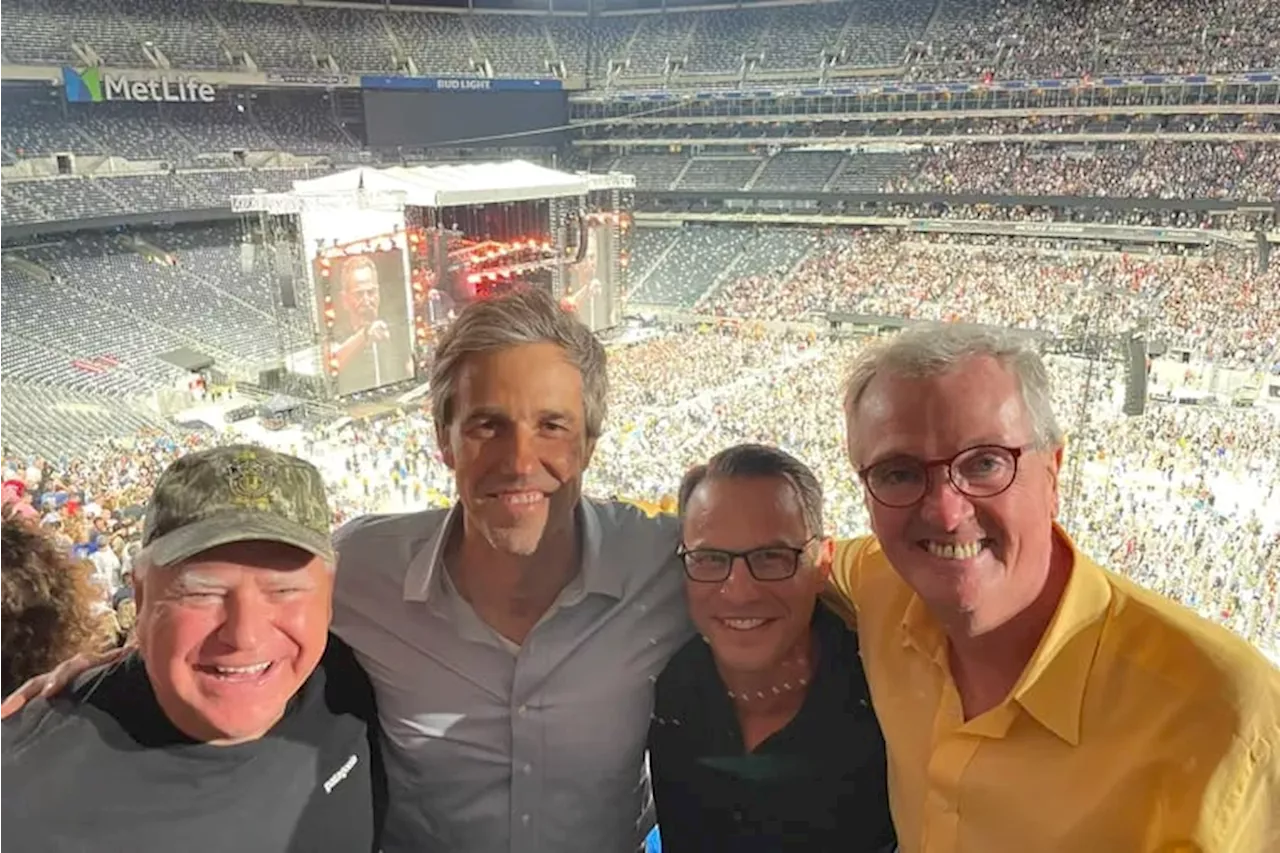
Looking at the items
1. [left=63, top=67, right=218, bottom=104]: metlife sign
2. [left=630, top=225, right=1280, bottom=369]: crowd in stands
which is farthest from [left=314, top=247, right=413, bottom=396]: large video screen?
[left=63, top=67, right=218, bottom=104]: metlife sign

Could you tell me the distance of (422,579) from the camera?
1.93 metres

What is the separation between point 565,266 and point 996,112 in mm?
13874

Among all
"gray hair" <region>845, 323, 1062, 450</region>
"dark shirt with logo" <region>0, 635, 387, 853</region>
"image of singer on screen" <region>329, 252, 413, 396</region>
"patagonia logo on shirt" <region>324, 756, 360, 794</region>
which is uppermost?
"gray hair" <region>845, 323, 1062, 450</region>

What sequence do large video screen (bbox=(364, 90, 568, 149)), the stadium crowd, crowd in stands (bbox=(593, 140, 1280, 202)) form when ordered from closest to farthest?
the stadium crowd, crowd in stands (bbox=(593, 140, 1280, 202)), large video screen (bbox=(364, 90, 568, 149))

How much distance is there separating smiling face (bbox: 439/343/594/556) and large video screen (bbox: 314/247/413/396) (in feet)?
50.8

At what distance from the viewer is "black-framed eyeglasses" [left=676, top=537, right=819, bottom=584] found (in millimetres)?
1793

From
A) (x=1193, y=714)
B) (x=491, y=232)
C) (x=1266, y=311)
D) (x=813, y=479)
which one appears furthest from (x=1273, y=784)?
(x=1266, y=311)

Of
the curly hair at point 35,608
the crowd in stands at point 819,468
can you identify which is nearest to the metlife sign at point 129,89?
the crowd in stands at point 819,468

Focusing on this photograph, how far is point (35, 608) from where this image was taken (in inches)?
88.7

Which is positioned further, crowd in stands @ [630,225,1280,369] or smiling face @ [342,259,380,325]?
crowd in stands @ [630,225,1280,369]

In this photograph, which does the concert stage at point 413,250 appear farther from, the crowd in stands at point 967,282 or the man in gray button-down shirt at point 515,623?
the man in gray button-down shirt at point 515,623

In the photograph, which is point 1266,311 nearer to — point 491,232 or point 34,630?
point 491,232

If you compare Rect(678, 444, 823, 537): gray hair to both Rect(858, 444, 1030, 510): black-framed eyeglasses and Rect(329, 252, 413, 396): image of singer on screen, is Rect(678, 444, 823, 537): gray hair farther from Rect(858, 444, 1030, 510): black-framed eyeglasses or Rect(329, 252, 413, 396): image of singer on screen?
Rect(329, 252, 413, 396): image of singer on screen

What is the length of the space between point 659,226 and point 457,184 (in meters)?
13.0
